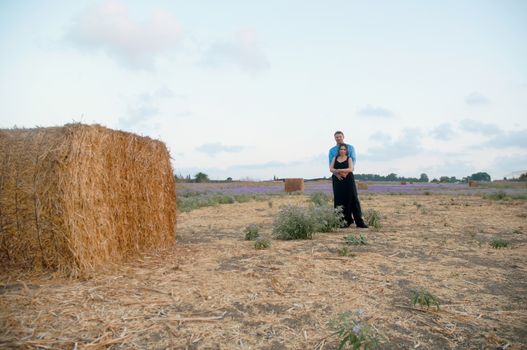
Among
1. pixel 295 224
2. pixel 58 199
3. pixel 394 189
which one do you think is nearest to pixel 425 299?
pixel 295 224

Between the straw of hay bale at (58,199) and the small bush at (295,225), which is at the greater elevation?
the straw of hay bale at (58,199)

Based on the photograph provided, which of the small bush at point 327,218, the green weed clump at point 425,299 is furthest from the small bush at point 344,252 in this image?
the small bush at point 327,218

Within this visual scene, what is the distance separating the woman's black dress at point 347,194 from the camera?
8.04m

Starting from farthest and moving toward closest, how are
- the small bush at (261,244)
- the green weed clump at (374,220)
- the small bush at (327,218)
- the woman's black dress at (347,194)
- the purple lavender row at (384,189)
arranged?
the purple lavender row at (384,189) < the woman's black dress at (347,194) < the green weed clump at (374,220) < the small bush at (327,218) < the small bush at (261,244)

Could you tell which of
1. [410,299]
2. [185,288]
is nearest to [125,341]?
[185,288]

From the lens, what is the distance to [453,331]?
2768 millimetres

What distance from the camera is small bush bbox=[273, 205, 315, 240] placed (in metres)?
6.79

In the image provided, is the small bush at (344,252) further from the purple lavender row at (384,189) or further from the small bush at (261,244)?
the purple lavender row at (384,189)

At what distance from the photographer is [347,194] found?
806cm

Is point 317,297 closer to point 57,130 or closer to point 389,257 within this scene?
point 389,257

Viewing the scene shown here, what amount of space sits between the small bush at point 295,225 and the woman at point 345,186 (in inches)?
56.7

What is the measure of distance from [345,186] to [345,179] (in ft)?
0.52

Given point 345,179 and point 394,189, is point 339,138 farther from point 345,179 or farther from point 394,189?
point 394,189

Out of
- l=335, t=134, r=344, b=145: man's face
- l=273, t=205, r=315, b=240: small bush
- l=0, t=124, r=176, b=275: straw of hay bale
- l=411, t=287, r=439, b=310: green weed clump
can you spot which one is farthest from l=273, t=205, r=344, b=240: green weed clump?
l=411, t=287, r=439, b=310: green weed clump
